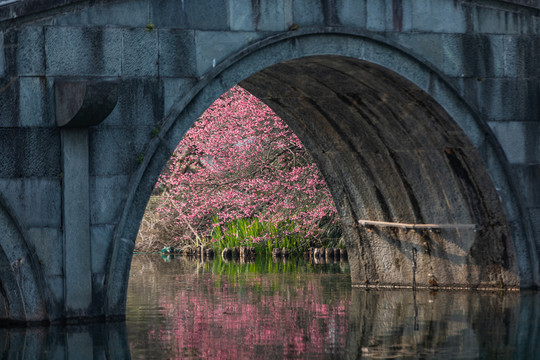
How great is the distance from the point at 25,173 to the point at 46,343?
1.29m

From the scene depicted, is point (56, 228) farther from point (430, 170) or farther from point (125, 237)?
point (430, 170)

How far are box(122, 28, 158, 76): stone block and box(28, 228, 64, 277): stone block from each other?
1352 mm

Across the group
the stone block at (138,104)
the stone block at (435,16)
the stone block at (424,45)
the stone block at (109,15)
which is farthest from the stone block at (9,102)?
the stone block at (435,16)

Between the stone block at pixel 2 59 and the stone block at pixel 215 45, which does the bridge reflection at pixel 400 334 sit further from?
the stone block at pixel 215 45

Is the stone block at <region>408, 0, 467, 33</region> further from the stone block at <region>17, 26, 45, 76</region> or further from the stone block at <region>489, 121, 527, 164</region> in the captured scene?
the stone block at <region>17, 26, 45, 76</region>

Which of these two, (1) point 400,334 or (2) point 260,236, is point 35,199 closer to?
(1) point 400,334

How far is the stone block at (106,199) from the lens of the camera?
8.00 m

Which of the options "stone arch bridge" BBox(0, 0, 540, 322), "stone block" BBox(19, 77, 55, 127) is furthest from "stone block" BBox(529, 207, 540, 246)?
"stone block" BBox(19, 77, 55, 127)

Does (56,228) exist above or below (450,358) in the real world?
above

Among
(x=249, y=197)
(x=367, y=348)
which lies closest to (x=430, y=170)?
(x=367, y=348)

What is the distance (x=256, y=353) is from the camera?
7.13 meters

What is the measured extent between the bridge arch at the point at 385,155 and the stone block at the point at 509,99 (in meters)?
0.22

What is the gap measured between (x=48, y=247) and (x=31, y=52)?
146cm

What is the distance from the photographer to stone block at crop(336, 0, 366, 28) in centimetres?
905
